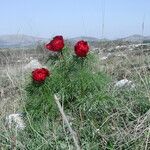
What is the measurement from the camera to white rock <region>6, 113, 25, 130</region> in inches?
185

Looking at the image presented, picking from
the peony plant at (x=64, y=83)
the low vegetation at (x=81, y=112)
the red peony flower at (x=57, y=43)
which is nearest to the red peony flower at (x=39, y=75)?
the peony plant at (x=64, y=83)

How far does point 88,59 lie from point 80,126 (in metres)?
0.93

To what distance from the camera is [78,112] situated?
4.75 metres

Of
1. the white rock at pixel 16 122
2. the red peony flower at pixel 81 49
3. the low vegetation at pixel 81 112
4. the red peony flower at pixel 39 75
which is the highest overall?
the red peony flower at pixel 81 49

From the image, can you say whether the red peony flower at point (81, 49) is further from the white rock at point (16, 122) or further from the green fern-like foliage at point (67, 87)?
the white rock at point (16, 122)

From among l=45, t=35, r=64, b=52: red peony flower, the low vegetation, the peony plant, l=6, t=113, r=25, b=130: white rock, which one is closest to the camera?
the low vegetation

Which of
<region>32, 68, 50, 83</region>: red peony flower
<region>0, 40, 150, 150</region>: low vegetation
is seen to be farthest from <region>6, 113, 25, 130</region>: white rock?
<region>32, 68, 50, 83</region>: red peony flower

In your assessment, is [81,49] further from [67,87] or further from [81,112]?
[81,112]

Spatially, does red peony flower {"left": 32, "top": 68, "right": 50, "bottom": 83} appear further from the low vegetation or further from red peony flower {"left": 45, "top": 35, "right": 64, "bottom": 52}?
red peony flower {"left": 45, "top": 35, "right": 64, "bottom": 52}

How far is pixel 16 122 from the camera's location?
15.6 ft

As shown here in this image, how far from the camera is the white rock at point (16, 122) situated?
4702 mm

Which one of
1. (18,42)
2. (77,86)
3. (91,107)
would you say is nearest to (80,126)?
(91,107)

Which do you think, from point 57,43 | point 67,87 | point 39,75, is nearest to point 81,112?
point 67,87

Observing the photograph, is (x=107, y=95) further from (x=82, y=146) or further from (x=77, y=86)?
(x=82, y=146)
